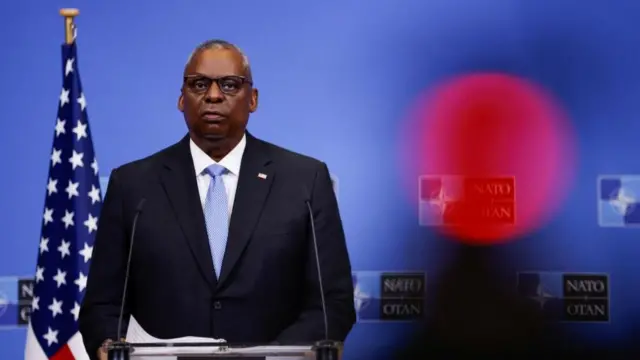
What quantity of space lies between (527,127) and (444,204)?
2.00 feet

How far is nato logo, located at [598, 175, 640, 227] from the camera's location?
5676mm

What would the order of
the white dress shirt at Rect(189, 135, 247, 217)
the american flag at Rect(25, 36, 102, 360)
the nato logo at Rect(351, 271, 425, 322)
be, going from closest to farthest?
the white dress shirt at Rect(189, 135, 247, 217)
the american flag at Rect(25, 36, 102, 360)
the nato logo at Rect(351, 271, 425, 322)

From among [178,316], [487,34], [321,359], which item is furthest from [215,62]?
[487,34]

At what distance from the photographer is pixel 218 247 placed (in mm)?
3010

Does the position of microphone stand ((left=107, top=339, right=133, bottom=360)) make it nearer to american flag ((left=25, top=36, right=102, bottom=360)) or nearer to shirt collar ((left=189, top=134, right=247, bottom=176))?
shirt collar ((left=189, top=134, right=247, bottom=176))

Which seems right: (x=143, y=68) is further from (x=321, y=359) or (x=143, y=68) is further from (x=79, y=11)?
(x=321, y=359)

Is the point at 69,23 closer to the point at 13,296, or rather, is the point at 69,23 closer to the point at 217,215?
the point at 13,296

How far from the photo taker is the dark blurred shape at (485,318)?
18.6 feet

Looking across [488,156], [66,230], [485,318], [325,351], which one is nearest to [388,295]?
[485,318]

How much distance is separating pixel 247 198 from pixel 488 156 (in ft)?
9.28

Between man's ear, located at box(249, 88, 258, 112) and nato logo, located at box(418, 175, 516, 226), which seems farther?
nato logo, located at box(418, 175, 516, 226)

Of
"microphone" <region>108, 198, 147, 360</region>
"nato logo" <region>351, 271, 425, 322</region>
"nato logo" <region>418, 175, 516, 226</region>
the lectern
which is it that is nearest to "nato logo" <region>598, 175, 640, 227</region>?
"nato logo" <region>418, 175, 516, 226</region>

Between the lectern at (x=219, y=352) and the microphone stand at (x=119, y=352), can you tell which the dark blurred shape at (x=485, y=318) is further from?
the microphone stand at (x=119, y=352)

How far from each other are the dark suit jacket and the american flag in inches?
92.3
